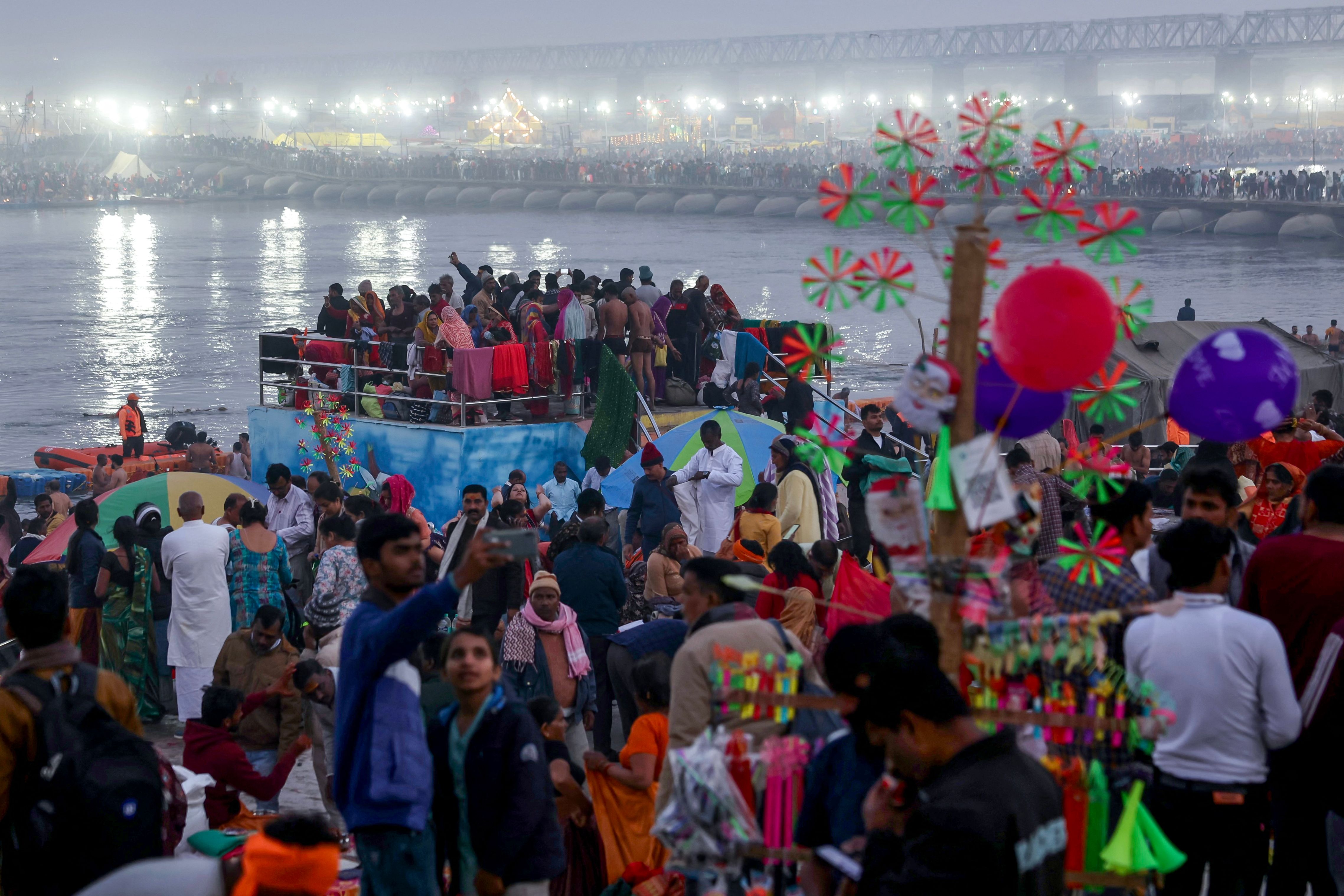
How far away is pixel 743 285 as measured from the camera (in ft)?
163

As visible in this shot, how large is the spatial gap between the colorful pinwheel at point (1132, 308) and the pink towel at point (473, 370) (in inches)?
380

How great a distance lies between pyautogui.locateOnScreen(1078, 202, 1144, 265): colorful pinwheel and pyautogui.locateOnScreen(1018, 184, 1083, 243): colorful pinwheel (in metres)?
0.03

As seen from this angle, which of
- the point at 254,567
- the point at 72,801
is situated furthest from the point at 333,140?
the point at 72,801

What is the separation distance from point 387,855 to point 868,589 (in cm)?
271

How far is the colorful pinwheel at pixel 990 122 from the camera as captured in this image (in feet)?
9.99

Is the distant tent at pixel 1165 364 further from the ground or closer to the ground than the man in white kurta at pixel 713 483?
further from the ground

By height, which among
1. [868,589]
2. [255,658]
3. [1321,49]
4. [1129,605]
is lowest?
[255,658]

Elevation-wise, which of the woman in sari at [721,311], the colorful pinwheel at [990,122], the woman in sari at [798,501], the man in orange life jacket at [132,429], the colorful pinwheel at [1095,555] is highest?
the colorful pinwheel at [990,122]

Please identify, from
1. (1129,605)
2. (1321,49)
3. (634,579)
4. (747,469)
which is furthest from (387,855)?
(1321,49)

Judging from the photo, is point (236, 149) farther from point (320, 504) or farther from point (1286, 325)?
point (320, 504)

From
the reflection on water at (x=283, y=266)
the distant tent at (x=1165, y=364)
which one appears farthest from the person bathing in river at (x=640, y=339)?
the reflection on water at (x=283, y=266)

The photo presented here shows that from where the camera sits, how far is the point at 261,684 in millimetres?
6113

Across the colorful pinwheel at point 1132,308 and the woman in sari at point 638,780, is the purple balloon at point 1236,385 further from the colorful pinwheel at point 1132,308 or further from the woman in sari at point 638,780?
the woman in sari at point 638,780

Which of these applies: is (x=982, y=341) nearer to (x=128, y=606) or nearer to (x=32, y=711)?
(x=32, y=711)
